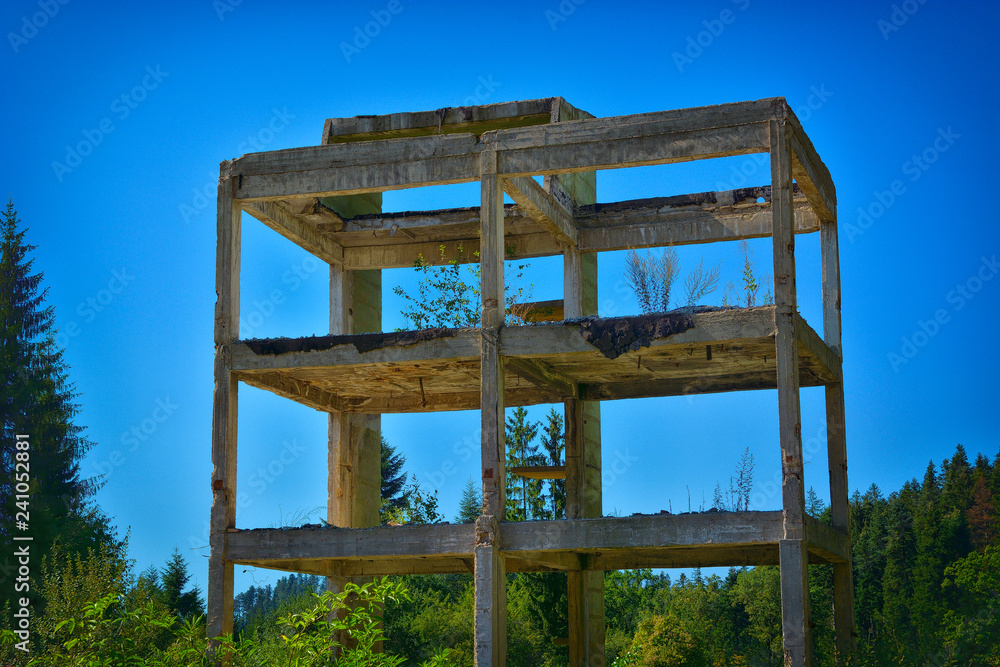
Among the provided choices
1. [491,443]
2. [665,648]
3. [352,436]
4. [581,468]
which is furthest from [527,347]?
[665,648]

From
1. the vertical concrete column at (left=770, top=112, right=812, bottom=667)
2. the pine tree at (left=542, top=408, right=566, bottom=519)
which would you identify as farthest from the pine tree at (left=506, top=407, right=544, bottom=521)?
the vertical concrete column at (left=770, top=112, right=812, bottom=667)

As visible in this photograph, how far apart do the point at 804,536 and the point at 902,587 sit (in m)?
24.2

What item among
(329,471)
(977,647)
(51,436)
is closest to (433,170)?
(329,471)

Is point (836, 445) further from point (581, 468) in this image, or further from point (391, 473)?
point (391, 473)

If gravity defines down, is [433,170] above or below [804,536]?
above

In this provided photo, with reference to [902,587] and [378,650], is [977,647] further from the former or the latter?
[902,587]

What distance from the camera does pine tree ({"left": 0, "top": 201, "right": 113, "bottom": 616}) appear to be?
106 feet

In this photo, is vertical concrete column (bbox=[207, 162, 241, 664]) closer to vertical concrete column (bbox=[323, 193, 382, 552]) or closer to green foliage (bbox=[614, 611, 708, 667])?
vertical concrete column (bbox=[323, 193, 382, 552])

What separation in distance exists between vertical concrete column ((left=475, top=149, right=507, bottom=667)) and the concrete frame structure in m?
0.03

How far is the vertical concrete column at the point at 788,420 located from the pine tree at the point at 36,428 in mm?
22073

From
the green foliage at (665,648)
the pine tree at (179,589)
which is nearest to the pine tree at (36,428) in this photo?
the pine tree at (179,589)

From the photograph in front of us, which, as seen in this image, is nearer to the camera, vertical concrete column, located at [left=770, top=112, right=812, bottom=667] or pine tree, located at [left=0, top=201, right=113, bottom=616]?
vertical concrete column, located at [left=770, top=112, right=812, bottom=667]

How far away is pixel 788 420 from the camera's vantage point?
16.1m

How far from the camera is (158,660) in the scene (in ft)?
44.8
